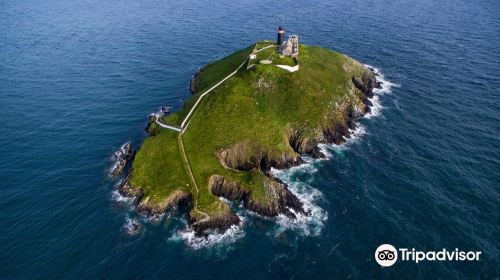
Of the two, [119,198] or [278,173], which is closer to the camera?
[119,198]

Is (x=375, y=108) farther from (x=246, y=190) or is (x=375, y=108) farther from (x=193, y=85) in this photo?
(x=193, y=85)

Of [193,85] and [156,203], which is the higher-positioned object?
[193,85]

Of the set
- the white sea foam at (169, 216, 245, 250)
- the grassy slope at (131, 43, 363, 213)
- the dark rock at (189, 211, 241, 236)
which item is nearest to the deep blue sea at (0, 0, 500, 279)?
the white sea foam at (169, 216, 245, 250)

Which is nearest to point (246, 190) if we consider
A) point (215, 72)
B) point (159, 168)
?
point (159, 168)

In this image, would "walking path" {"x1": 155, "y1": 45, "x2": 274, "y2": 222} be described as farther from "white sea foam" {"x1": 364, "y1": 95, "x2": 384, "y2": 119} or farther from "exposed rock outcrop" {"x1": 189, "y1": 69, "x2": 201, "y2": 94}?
"white sea foam" {"x1": 364, "y1": 95, "x2": 384, "y2": 119}

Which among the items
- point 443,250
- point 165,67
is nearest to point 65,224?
point 443,250

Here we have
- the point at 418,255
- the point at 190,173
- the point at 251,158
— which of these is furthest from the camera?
the point at 251,158
